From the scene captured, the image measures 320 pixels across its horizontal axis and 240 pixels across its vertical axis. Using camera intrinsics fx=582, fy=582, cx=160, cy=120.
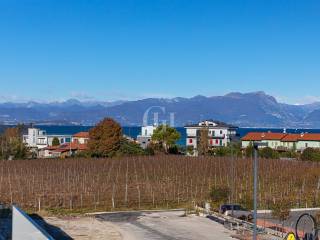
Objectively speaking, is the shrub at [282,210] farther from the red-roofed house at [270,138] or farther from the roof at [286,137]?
the red-roofed house at [270,138]

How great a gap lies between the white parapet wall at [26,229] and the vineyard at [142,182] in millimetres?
19385

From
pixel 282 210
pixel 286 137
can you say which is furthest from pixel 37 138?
pixel 282 210

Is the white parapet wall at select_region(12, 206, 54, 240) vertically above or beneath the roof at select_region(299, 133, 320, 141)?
beneath

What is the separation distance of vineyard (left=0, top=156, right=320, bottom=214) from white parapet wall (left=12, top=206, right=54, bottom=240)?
1939 centimetres

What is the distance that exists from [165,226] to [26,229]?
16.0 m

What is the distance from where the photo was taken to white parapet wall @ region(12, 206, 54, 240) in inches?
571

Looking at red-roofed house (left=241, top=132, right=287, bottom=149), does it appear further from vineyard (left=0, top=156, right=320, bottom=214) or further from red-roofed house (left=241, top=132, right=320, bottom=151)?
vineyard (left=0, top=156, right=320, bottom=214)

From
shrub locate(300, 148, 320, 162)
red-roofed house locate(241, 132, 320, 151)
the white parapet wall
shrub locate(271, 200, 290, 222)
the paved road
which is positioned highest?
red-roofed house locate(241, 132, 320, 151)

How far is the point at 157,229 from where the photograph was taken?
2986 cm

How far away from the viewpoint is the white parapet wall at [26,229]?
47.6 feet

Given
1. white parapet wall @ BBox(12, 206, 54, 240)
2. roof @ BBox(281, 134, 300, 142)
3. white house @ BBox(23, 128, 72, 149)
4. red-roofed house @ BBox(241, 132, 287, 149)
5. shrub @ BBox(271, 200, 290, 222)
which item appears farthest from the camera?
white house @ BBox(23, 128, 72, 149)

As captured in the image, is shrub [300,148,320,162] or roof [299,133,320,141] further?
roof [299,133,320,141]

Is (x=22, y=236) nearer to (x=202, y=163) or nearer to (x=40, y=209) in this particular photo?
(x=40, y=209)

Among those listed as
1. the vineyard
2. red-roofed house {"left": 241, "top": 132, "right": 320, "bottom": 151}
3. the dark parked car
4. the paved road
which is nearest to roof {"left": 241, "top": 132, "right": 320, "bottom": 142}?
red-roofed house {"left": 241, "top": 132, "right": 320, "bottom": 151}
